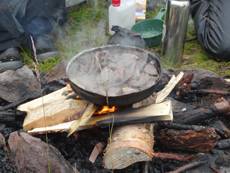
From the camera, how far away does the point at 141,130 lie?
2270 millimetres

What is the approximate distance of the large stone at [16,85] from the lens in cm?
325

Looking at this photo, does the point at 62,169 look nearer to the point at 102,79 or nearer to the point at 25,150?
the point at 25,150

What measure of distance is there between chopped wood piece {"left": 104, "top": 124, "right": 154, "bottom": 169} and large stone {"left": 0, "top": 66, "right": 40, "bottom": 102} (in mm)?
1738

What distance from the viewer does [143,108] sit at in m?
2.42

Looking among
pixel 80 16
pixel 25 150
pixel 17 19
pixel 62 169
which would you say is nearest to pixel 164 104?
pixel 62 169

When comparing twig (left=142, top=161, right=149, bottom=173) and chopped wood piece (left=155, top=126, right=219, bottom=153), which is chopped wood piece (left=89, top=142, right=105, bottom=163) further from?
chopped wood piece (left=155, top=126, right=219, bottom=153)

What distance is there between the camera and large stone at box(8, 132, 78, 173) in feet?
7.01

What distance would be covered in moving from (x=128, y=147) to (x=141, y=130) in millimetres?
286

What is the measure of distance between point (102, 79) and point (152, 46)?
324cm

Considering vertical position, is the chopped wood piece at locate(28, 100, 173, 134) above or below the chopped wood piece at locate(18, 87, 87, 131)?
above

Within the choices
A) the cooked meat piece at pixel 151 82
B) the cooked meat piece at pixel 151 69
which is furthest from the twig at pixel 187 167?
the cooked meat piece at pixel 151 69

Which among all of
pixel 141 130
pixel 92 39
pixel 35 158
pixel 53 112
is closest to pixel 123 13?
pixel 92 39

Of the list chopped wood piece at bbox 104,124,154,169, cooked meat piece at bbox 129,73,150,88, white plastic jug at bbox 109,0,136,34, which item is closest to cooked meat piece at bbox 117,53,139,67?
cooked meat piece at bbox 129,73,150,88

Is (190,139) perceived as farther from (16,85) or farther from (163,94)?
(16,85)
